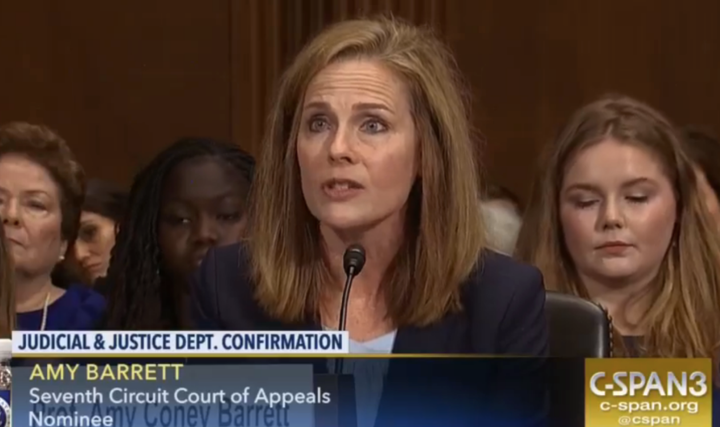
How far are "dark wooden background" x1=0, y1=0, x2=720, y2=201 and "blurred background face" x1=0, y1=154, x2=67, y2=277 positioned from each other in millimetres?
696

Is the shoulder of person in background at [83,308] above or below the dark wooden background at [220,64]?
below

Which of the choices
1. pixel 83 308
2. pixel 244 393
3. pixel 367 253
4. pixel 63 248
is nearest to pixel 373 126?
pixel 367 253

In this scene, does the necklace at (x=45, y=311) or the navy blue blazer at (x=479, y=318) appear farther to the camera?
the necklace at (x=45, y=311)

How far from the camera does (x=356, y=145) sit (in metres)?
1.57

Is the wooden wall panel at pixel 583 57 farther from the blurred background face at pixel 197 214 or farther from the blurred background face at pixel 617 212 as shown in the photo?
the blurred background face at pixel 617 212

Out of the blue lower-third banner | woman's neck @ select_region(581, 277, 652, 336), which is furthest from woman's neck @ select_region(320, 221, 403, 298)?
woman's neck @ select_region(581, 277, 652, 336)

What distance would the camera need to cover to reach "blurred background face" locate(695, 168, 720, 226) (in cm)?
221

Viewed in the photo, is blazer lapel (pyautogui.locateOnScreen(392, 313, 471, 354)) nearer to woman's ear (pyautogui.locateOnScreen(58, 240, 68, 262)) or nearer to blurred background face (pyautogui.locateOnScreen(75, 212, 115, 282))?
woman's ear (pyautogui.locateOnScreen(58, 240, 68, 262))

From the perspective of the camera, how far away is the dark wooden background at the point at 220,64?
308cm

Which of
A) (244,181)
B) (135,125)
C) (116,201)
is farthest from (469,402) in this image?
(135,125)

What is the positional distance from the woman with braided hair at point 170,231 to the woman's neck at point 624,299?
65cm

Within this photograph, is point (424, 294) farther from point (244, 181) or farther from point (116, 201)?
point (116, 201)

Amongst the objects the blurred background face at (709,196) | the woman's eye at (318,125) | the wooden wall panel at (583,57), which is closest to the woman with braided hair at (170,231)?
the woman's eye at (318,125)

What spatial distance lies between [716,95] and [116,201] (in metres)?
1.48
